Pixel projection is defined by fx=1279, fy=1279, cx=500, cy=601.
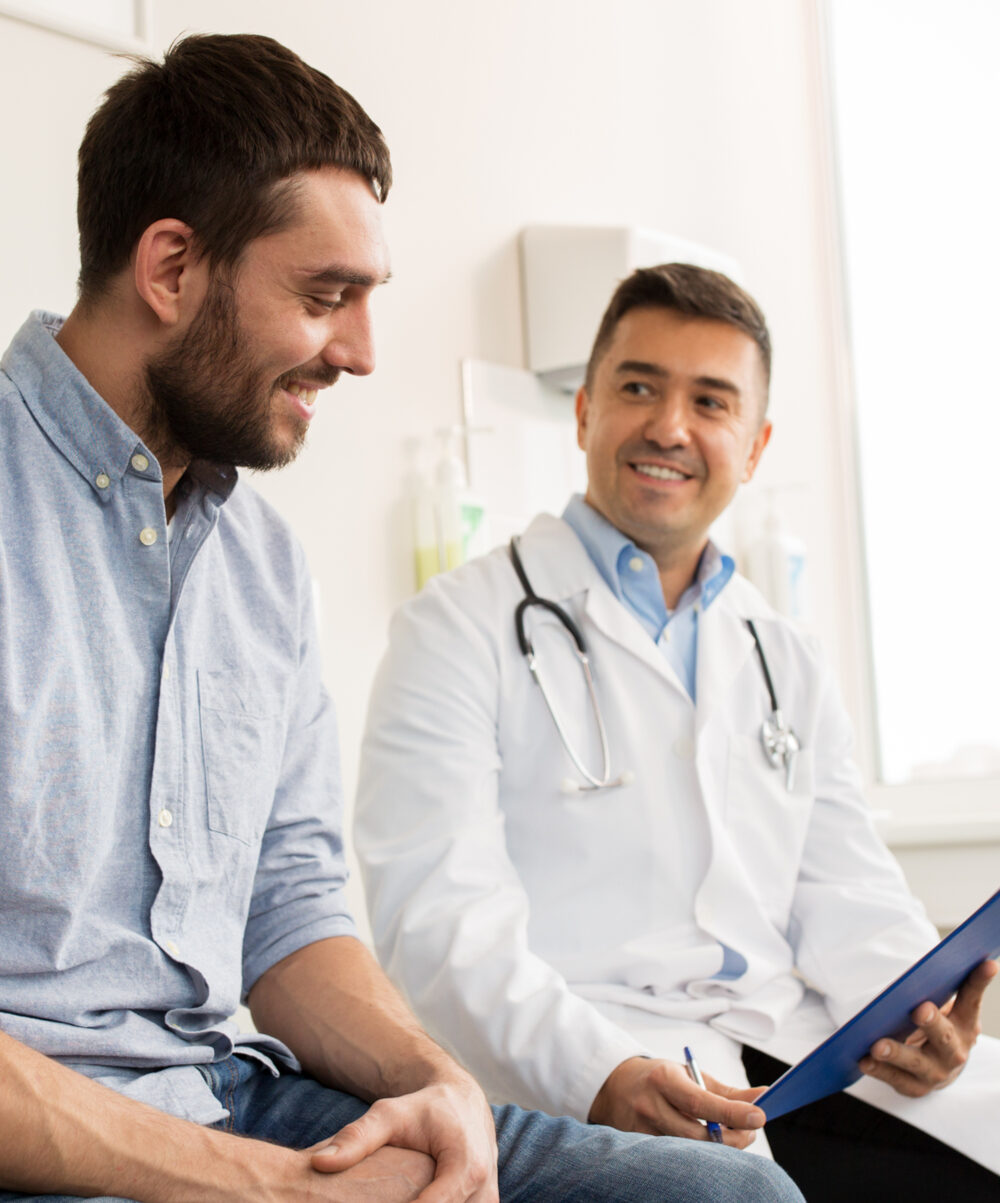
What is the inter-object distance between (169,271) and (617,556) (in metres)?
0.76

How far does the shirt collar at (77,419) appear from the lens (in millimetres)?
1001

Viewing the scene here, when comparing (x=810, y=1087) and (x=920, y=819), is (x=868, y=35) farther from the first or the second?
(x=810, y=1087)

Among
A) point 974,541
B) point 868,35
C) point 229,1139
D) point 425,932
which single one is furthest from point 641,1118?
point 868,35

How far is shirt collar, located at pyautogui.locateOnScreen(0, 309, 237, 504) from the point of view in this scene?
1001 mm

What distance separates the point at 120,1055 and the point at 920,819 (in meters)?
2.04

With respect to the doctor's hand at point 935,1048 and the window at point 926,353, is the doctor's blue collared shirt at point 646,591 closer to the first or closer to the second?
the doctor's hand at point 935,1048

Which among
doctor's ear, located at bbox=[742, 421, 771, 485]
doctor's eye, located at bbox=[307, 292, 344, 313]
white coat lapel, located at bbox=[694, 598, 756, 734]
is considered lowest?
white coat lapel, located at bbox=[694, 598, 756, 734]

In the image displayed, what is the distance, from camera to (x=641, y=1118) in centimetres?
116

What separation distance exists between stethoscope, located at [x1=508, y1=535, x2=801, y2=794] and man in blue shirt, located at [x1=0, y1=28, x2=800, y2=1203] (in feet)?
1.21

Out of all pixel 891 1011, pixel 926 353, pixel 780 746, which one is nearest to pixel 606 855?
pixel 780 746

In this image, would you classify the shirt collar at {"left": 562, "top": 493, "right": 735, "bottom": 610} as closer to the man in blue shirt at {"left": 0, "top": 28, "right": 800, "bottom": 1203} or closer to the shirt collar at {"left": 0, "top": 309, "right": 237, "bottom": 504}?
the man in blue shirt at {"left": 0, "top": 28, "right": 800, "bottom": 1203}

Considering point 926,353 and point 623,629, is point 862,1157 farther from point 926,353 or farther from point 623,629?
point 926,353

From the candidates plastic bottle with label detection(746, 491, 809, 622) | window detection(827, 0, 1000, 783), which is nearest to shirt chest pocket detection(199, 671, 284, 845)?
plastic bottle with label detection(746, 491, 809, 622)

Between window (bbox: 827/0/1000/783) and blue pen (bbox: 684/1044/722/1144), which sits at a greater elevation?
window (bbox: 827/0/1000/783)
